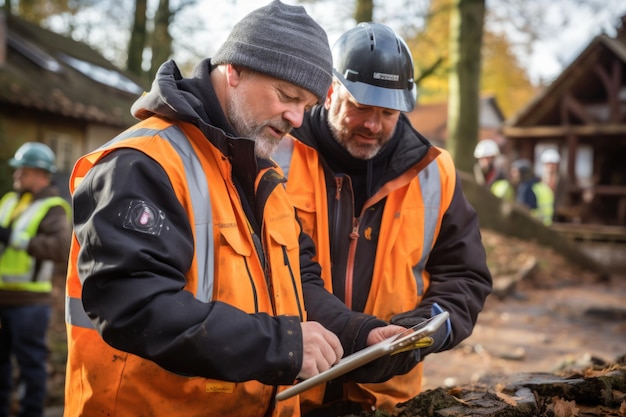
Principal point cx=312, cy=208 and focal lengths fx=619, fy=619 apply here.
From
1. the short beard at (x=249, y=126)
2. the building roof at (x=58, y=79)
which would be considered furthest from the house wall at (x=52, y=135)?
the short beard at (x=249, y=126)

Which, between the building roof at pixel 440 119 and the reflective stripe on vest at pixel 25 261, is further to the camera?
the building roof at pixel 440 119

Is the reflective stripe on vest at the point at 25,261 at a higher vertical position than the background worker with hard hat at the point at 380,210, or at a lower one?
lower

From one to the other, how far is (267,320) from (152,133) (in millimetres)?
710

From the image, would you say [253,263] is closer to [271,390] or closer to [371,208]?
[271,390]

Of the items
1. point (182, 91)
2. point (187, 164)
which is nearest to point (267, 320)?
point (187, 164)

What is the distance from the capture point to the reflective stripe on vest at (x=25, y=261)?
572 centimetres

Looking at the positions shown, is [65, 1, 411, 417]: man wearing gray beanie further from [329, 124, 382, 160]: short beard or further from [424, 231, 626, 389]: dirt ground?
[424, 231, 626, 389]: dirt ground

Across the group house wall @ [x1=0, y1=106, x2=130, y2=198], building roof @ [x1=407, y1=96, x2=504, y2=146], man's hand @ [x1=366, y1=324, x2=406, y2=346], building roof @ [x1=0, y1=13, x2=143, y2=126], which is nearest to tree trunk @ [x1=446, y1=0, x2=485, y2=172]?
house wall @ [x1=0, y1=106, x2=130, y2=198]

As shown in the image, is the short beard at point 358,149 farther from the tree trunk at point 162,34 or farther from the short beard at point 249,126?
the tree trunk at point 162,34

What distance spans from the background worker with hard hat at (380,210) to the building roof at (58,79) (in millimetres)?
11800

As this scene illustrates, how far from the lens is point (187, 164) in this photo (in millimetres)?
2023

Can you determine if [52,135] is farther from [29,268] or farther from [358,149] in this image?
[358,149]

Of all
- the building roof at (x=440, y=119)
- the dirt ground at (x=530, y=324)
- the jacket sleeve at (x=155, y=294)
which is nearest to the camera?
the jacket sleeve at (x=155, y=294)

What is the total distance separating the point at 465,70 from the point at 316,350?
42.3 ft
